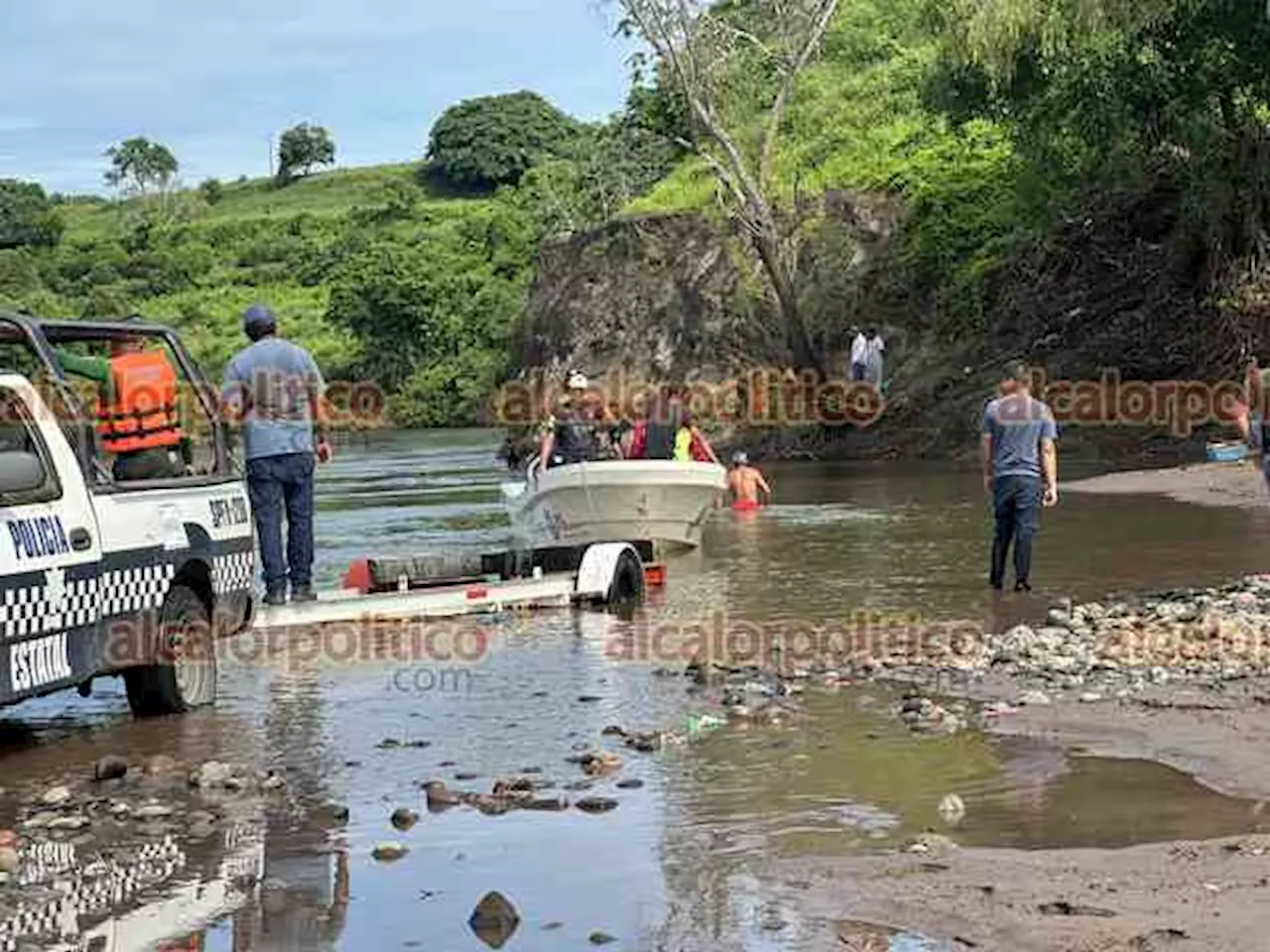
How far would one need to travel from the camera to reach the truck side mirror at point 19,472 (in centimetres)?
843

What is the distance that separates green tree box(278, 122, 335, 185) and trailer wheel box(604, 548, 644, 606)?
134 metres

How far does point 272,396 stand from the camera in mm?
12695

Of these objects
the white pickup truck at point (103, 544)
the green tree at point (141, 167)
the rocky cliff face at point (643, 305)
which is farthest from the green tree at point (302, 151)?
the white pickup truck at point (103, 544)

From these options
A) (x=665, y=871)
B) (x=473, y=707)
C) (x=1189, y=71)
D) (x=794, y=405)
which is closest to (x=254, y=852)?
(x=665, y=871)

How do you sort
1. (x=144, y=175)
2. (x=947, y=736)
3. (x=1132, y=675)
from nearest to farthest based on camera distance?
1. (x=947, y=736)
2. (x=1132, y=675)
3. (x=144, y=175)

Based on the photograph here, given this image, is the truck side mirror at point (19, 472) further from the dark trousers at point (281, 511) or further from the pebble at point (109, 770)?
the dark trousers at point (281, 511)

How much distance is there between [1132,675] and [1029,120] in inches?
856

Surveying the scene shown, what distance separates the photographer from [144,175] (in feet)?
473

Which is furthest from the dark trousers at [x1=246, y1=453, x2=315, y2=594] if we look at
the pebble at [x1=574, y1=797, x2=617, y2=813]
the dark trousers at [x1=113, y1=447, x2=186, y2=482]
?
the pebble at [x1=574, y1=797, x2=617, y2=813]

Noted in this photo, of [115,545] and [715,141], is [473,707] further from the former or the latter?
[715,141]

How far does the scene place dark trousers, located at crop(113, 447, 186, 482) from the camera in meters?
10.4

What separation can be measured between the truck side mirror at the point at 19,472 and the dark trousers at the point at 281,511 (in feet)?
13.1

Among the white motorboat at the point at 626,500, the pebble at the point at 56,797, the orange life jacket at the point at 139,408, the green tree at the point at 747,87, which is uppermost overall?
the green tree at the point at 747,87

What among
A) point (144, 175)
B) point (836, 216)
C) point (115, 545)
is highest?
point (144, 175)
